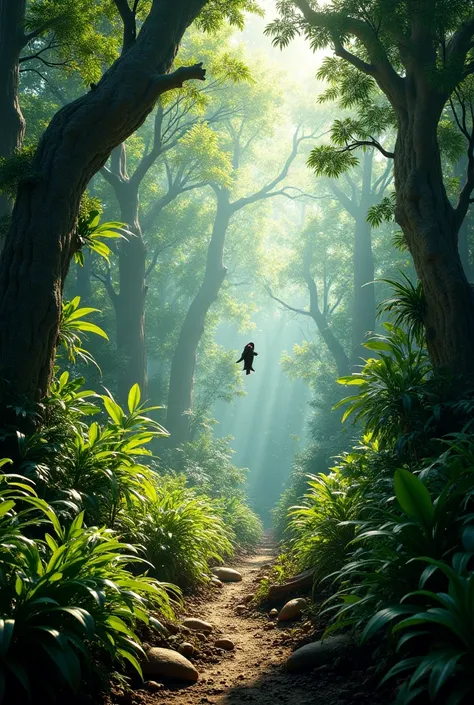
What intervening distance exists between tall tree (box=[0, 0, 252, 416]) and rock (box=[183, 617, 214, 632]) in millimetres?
1998

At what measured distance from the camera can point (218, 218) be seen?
18766 mm

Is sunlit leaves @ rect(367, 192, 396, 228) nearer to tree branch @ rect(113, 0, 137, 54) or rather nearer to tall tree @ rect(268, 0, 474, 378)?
tall tree @ rect(268, 0, 474, 378)

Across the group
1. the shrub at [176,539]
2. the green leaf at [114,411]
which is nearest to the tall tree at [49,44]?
the green leaf at [114,411]

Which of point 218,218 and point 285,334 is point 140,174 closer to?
point 218,218

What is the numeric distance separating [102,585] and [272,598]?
8.07ft

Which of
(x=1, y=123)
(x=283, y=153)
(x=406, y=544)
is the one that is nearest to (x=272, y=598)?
(x=406, y=544)

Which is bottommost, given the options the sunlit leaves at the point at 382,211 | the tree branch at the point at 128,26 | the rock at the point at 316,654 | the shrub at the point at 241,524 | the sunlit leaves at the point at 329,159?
the shrub at the point at 241,524

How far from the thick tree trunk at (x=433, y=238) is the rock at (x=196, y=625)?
2.92 meters

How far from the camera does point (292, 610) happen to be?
14.1ft

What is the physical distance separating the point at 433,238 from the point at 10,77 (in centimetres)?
544

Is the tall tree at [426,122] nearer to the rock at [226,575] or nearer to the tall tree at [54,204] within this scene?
the tall tree at [54,204]

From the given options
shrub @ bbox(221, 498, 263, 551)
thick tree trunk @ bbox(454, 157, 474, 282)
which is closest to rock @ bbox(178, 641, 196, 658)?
shrub @ bbox(221, 498, 263, 551)

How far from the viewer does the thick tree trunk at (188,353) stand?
50.4ft

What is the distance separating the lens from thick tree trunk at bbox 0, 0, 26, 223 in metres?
6.84
